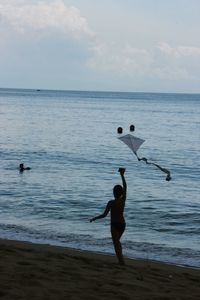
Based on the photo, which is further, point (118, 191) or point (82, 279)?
point (118, 191)

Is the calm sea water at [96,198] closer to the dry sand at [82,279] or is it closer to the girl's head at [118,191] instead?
the dry sand at [82,279]

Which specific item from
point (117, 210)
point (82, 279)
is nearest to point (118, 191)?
point (117, 210)

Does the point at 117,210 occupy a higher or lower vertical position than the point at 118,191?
lower

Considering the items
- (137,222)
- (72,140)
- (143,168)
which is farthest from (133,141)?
(72,140)

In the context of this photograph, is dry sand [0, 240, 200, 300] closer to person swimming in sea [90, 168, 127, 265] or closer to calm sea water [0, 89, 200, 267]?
person swimming in sea [90, 168, 127, 265]

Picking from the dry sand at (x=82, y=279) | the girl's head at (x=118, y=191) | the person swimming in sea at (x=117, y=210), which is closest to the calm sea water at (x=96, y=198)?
the dry sand at (x=82, y=279)

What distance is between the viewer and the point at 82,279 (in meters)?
8.11

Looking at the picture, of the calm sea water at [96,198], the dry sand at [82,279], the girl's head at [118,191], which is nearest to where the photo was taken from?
the dry sand at [82,279]

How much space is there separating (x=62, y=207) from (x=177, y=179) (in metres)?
9.79

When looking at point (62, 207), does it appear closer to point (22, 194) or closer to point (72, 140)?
point (22, 194)

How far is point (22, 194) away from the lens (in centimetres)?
2155

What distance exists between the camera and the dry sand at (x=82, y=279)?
721cm

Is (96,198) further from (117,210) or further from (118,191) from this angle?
(118,191)

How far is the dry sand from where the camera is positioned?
721cm
